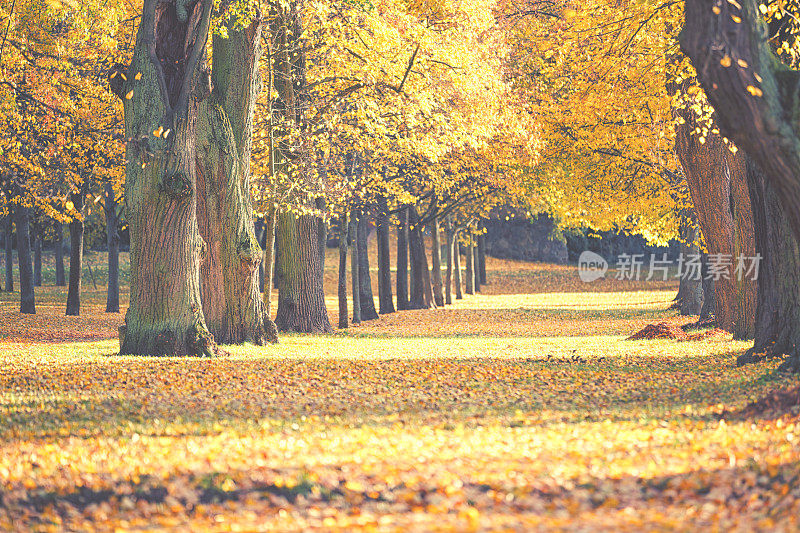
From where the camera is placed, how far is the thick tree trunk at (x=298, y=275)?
66.4 ft

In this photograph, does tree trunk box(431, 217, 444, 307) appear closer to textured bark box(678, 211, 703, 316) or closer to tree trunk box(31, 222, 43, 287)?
textured bark box(678, 211, 703, 316)

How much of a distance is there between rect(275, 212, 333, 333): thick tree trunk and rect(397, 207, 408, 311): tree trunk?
11432 mm

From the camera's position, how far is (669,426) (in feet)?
24.8

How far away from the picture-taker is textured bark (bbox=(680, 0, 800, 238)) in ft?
23.6

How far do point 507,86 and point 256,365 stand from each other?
1249cm

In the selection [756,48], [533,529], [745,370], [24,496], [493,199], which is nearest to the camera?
[533,529]

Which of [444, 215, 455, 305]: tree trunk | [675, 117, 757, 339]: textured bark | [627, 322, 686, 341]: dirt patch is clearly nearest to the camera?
[675, 117, 757, 339]: textured bark

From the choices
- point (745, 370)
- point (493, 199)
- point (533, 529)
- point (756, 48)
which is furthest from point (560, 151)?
point (533, 529)

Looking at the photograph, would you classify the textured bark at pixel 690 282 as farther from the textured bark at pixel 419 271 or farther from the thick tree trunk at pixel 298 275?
the thick tree trunk at pixel 298 275

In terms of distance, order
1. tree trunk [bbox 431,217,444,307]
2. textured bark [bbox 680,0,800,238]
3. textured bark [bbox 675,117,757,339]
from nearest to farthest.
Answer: textured bark [bbox 680,0,800,238], textured bark [bbox 675,117,757,339], tree trunk [bbox 431,217,444,307]

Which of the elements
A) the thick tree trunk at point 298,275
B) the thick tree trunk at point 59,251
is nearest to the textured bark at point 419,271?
the thick tree trunk at point 298,275

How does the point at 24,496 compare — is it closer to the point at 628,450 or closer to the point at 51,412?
the point at 51,412

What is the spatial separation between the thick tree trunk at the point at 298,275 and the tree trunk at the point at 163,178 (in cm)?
704

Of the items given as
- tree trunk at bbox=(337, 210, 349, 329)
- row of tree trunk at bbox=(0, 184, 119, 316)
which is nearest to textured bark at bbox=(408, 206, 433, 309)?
tree trunk at bbox=(337, 210, 349, 329)
